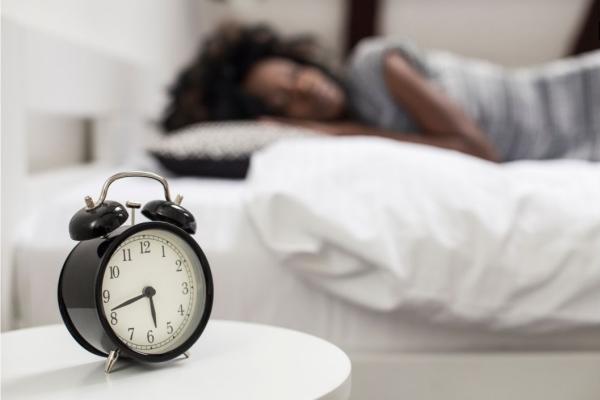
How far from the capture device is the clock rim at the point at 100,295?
1.82ft

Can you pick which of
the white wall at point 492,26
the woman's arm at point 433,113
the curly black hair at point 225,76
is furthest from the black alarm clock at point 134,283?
the white wall at point 492,26

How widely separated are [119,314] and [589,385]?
2.21 ft

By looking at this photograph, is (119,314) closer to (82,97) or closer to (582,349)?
(582,349)

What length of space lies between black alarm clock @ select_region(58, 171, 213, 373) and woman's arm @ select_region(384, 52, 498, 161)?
0.96 metres

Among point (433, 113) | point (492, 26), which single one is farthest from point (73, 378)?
point (492, 26)

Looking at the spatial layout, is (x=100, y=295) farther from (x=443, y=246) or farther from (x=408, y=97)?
(x=408, y=97)

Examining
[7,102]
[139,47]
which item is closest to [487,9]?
[139,47]

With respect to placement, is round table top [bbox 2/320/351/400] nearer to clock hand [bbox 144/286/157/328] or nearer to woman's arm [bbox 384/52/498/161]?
clock hand [bbox 144/286/157/328]

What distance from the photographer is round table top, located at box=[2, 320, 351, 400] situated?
525mm

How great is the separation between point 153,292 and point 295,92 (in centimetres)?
121

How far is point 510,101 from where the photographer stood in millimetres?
1783

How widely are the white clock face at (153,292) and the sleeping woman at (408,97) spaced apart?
3.30 feet

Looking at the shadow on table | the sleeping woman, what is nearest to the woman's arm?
the sleeping woman

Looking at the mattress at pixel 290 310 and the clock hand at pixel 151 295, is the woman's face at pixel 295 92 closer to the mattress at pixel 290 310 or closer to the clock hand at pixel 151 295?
the mattress at pixel 290 310
